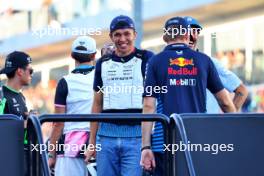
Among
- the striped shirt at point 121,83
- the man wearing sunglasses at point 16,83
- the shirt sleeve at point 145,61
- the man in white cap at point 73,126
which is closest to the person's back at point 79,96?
the man in white cap at point 73,126

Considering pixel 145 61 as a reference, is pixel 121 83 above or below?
below

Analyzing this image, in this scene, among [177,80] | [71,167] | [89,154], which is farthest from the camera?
[71,167]

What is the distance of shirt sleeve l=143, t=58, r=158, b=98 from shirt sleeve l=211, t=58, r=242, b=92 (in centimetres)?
108

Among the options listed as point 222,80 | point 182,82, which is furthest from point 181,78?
point 222,80

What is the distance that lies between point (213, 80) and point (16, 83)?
1.68m

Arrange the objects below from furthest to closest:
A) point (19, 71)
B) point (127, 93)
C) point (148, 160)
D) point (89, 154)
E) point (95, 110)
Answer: point (19, 71) → point (89, 154) → point (95, 110) → point (127, 93) → point (148, 160)

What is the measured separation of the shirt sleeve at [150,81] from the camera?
6.30 m

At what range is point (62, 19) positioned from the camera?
2614 cm

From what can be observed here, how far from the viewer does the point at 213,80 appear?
21.3 feet

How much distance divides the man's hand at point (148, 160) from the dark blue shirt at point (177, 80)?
0.11m

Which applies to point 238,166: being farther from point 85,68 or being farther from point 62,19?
point 62,19

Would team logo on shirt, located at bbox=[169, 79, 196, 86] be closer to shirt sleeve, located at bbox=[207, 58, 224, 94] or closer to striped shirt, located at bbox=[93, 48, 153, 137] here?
shirt sleeve, located at bbox=[207, 58, 224, 94]

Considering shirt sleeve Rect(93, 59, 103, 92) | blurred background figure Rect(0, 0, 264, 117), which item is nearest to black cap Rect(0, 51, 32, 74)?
shirt sleeve Rect(93, 59, 103, 92)

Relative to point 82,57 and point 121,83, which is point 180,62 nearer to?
point 121,83
